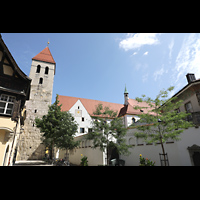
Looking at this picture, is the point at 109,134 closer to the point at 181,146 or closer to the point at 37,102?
the point at 181,146

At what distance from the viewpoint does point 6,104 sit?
26.0 ft

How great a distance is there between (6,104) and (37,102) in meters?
15.5

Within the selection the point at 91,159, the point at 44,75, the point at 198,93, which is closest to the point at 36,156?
the point at 91,159

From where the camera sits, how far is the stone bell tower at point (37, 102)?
19453 mm

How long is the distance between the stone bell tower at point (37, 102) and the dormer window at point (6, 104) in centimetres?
1345

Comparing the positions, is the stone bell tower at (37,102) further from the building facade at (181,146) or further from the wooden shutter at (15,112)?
the wooden shutter at (15,112)

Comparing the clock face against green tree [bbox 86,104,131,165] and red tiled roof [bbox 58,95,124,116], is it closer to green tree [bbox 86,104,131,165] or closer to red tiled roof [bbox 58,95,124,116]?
red tiled roof [bbox 58,95,124,116]

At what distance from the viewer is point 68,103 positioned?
26766 mm

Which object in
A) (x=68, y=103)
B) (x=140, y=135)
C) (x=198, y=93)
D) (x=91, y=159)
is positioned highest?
(x=68, y=103)

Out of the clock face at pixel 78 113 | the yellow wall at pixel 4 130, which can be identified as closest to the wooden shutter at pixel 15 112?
the yellow wall at pixel 4 130

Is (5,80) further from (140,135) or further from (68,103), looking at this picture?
(68,103)

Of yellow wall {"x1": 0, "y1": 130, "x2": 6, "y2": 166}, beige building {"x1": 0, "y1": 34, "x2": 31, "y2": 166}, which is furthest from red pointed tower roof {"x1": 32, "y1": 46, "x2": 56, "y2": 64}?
yellow wall {"x1": 0, "y1": 130, "x2": 6, "y2": 166}
